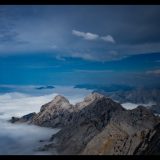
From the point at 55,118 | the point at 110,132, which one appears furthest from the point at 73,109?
the point at 55,118

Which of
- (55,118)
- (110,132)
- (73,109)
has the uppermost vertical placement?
(73,109)

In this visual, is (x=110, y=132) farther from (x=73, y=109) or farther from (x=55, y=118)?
(x=55, y=118)

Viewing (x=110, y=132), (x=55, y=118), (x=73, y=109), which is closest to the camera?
(x=73, y=109)

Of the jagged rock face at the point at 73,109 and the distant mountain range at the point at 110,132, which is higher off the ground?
the jagged rock face at the point at 73,109

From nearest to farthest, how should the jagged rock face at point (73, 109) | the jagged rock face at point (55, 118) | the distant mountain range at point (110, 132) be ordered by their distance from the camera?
the distant mountain range at point (110, 132), the jagged rock face at point (55, 118), the jagged rock face at point (73, 109)

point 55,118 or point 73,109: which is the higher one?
point 73,109

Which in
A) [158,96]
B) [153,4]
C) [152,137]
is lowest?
[152,137]

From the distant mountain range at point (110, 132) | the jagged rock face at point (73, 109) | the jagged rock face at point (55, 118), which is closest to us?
the distant mountain range at point (110, 132)

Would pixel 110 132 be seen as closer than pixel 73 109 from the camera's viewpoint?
No

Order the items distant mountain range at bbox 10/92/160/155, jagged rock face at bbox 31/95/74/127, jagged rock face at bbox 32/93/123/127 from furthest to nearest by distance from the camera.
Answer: jagged rock face at bbox 32/93/123/127 → jagged rock face at bbox 31/95/74/127 → distant mountain range at bbox 10/92/160/155
